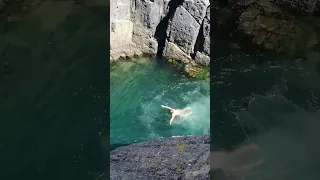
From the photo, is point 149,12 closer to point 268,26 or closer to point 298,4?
point 268,26

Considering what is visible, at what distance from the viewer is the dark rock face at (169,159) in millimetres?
4102

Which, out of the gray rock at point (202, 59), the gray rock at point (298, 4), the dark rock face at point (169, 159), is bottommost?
the dark rock face at point (169, 159)

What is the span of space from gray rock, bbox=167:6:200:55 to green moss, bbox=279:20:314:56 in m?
0.81

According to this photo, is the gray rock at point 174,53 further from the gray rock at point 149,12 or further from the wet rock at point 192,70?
the gray rock at point 149,12

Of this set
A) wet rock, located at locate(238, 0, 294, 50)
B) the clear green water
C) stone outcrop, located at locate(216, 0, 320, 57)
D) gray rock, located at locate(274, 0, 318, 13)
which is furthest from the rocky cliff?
gray rock, located at locate(274, 0, 318, 13)

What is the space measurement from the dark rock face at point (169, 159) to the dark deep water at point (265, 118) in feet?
0.41

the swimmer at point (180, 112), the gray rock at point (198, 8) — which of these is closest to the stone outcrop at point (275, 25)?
the gray rock at point (198, 8)

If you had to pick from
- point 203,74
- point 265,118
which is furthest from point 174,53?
point 265,118

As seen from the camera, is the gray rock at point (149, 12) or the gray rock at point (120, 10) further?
the gray rock at point (149, 12)
